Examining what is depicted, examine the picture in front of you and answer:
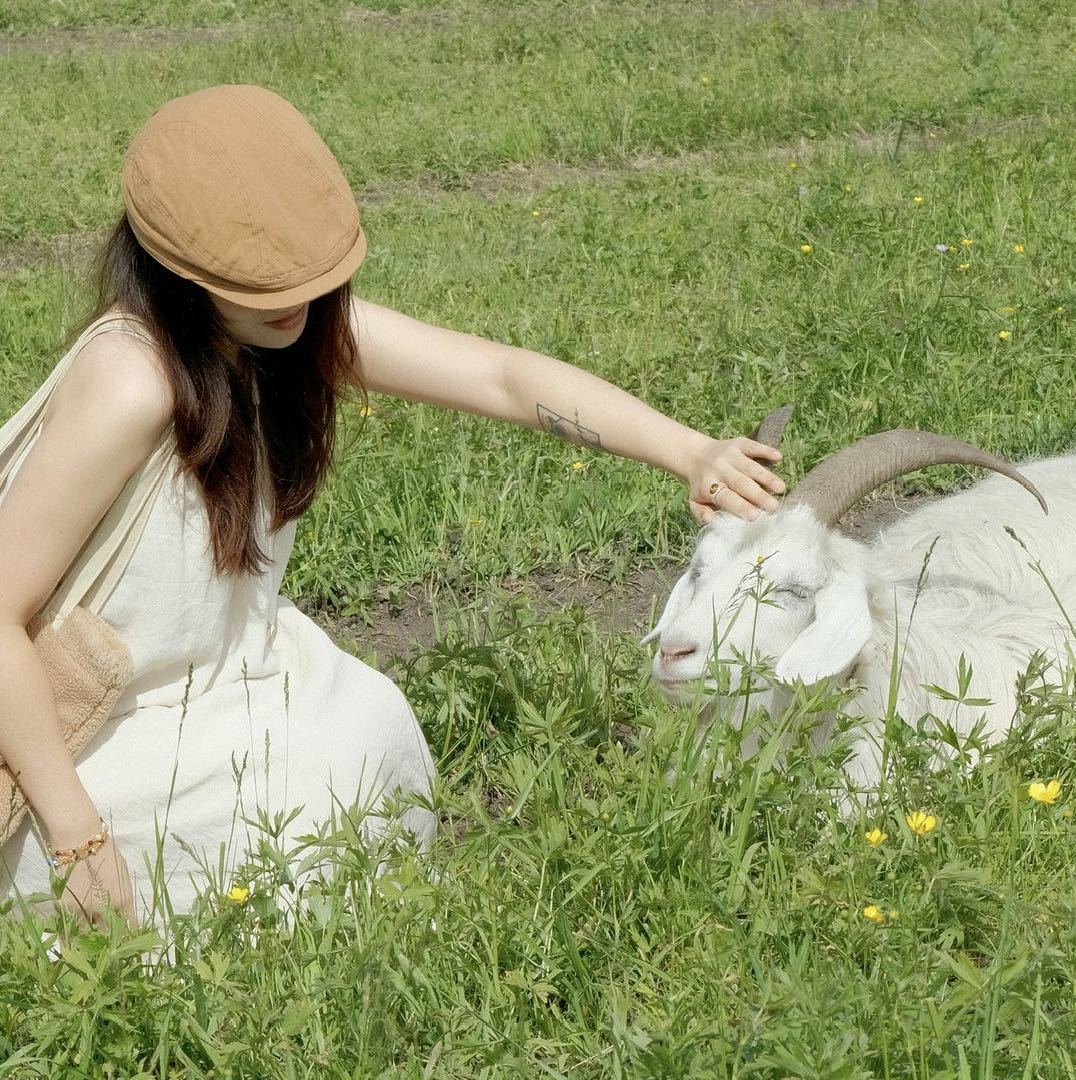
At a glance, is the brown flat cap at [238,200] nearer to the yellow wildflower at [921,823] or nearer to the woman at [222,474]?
the woman at [222,474]

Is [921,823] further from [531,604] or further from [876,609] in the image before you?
[531,604]

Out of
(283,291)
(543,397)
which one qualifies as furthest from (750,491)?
(283,291)

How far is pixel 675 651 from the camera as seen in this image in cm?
281

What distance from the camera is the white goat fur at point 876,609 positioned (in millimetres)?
2852

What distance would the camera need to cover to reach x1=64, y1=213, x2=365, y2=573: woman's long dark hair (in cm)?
244

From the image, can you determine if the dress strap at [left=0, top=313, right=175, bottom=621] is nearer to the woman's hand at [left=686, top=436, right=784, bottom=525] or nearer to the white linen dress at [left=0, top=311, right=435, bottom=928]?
the white linen dress at [left=0, top=311, right=435, bottom=928]

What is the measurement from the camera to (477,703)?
10.2 ft

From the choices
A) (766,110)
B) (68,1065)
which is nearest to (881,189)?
(766,110)

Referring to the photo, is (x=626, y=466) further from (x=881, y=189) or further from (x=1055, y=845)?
(x=881, y=189)

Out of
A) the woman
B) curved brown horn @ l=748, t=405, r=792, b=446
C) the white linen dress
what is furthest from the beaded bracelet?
curved brown horn @ l=748, t=405, r=792, b=446

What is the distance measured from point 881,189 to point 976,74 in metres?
3.42

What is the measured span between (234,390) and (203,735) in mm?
639

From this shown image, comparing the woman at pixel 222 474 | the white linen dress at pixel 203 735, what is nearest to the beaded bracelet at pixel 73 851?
the woman at pixel 222 474

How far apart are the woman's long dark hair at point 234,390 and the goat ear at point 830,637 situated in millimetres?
1027
